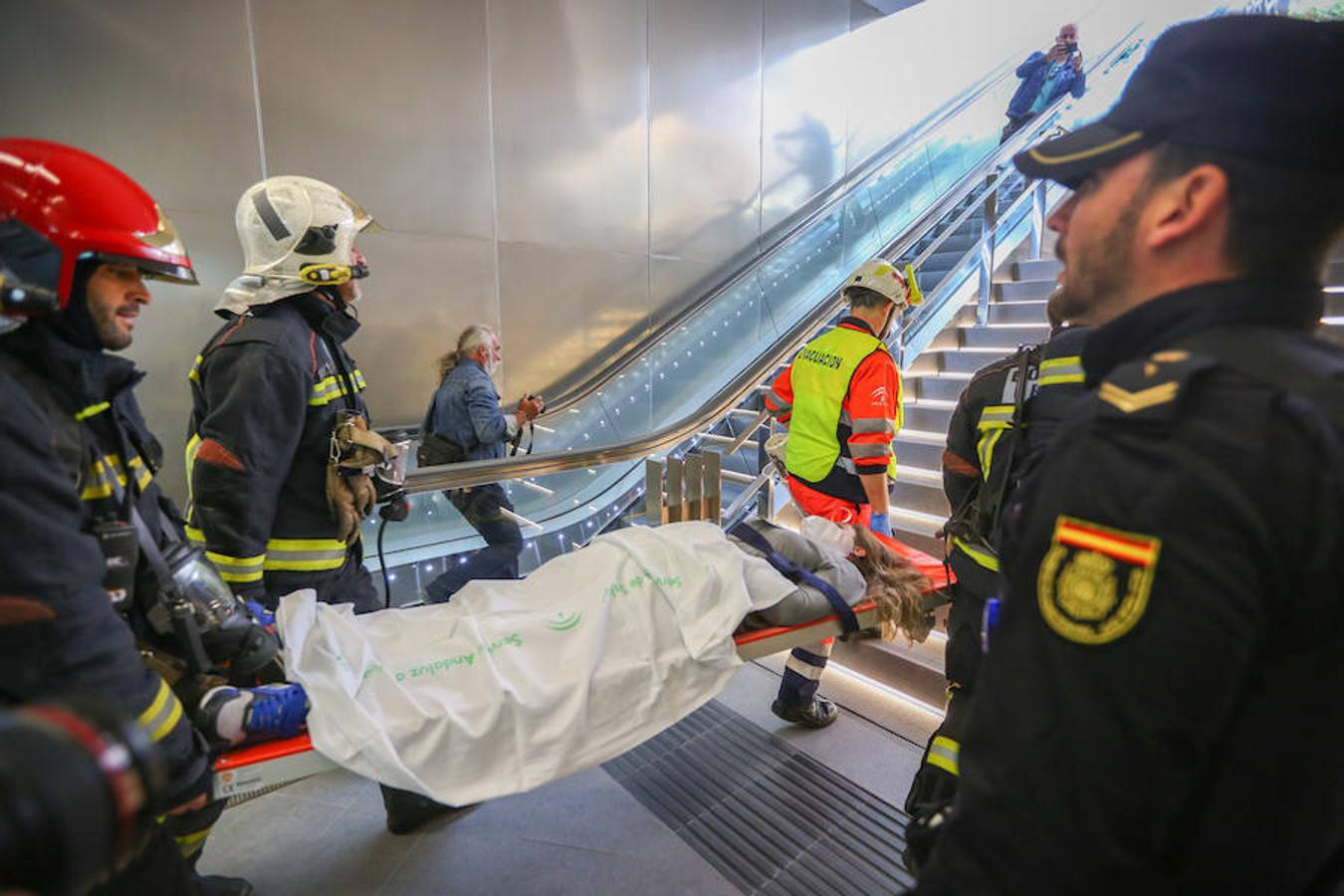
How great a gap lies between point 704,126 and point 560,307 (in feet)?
9.64

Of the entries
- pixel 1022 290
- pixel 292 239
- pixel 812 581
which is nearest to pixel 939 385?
pixel 1022 290

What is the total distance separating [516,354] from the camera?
19.8 ft

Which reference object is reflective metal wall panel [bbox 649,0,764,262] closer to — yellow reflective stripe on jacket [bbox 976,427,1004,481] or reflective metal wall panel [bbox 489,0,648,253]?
reflective metal wall panel [bbox 489,0,648,253]

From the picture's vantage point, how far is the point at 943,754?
1.79 meters

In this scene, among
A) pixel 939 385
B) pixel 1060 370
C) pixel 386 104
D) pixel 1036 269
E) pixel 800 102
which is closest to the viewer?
pixel 1060 370

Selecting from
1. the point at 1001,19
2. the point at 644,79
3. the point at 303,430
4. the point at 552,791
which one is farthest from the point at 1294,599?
the point at 1001,19

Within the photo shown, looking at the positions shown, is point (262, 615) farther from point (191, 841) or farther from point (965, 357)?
point (965, 357)

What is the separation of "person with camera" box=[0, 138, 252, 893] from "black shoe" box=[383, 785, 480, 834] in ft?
2.61

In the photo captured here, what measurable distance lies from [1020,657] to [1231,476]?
263mm

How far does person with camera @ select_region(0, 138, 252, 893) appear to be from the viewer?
1089 millimetres

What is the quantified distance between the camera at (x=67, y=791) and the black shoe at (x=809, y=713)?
2.74 metres

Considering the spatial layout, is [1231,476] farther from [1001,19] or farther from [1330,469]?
[1001,19]

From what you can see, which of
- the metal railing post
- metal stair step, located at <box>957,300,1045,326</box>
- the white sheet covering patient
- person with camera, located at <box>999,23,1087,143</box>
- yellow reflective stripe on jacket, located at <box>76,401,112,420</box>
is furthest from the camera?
person with camera, located at <box>999,23,1087,143</box>

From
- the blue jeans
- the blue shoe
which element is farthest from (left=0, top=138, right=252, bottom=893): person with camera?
the blue jeans
